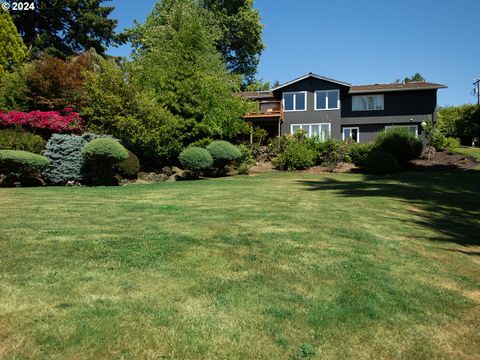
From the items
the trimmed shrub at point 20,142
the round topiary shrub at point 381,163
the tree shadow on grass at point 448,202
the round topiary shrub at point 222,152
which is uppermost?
the trimmed shrub at point 20,142

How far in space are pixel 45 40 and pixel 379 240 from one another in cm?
3737

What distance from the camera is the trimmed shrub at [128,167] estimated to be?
703 inches

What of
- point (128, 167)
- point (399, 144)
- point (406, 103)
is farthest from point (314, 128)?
point (128, 167)

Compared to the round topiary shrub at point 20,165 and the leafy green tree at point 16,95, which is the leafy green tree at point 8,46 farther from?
the round topiary shrub at point 20,165

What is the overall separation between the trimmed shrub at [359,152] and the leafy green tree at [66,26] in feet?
82.2

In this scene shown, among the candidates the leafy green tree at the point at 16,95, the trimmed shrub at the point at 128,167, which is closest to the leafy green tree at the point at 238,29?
the leafy green tree at the point at 16,95

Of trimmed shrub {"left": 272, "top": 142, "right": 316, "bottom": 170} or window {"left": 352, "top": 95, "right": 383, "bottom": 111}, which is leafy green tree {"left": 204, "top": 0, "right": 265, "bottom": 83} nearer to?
window {"left": 352, "top": 95, "right": 383, "bottom": 111}

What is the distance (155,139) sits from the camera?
19.9 m

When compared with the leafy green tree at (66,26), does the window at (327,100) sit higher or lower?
lower

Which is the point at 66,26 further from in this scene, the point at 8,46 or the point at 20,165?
the point at 20,165

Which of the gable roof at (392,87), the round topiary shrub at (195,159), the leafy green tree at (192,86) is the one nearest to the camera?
the round topiary shrub at (195,159)

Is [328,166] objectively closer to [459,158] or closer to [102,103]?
[459,158]

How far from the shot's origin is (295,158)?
24.3m

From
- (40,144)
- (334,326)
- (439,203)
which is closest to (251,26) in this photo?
(40,144)
